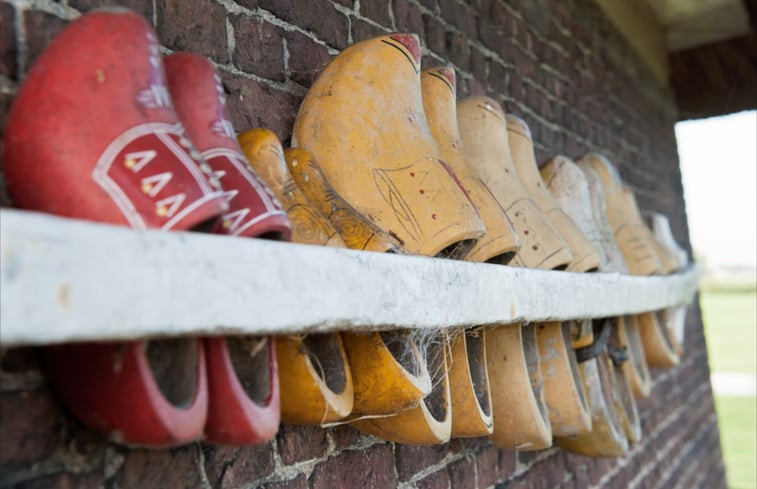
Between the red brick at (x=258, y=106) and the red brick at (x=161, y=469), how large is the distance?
40 cm

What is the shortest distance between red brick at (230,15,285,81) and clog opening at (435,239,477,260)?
328 mm

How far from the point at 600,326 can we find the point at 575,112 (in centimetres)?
95

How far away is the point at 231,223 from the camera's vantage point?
0.67m

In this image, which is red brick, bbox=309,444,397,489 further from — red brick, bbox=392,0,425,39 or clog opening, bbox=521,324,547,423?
red brick, bbox=392,0,425,39

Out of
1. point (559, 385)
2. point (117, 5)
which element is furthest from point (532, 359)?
point (117, 5)

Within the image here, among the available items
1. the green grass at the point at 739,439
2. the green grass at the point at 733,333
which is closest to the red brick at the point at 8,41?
the green grass at the point at 739,439

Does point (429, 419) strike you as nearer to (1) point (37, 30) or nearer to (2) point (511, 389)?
(2) point (511, 389)

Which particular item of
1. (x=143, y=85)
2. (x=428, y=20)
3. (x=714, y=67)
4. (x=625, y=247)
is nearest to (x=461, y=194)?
(x=143, y=85)

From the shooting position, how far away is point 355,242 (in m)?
0.86

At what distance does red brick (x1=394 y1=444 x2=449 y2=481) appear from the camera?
120 centimetres

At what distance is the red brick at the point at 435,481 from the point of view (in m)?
1.25

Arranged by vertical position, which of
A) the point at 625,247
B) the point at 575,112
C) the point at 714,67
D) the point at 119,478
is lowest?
the point at 119,478

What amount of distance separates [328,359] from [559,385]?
2.12 ft

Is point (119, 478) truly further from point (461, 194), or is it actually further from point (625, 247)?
point (625, 247)
